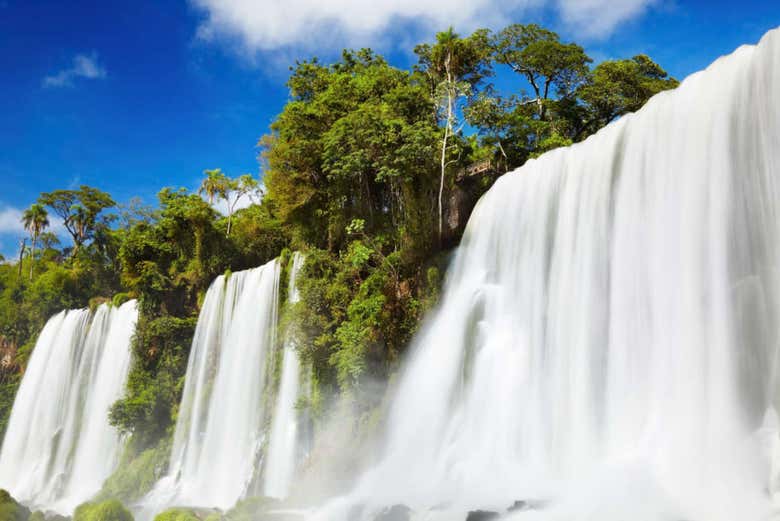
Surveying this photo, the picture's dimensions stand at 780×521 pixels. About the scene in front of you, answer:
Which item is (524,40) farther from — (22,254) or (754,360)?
(22,254)

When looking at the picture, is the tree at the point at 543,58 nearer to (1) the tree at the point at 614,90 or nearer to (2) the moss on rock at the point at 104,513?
(1) the tree at the point at 614,90

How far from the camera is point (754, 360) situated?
783 cm

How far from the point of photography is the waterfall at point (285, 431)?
15992mm

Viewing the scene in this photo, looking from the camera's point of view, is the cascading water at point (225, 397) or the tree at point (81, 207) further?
the tree at point (81, 207)

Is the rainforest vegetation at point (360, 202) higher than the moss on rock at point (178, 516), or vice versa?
the rainforest vegetation at point (360, 202)

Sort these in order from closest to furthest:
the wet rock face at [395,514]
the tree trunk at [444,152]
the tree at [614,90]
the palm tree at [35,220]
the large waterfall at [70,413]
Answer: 1. the wet rock face at [395,514]
2. the tree trunk at [444,152]
3. the tree at [614,90]
4. the large waterfall at [70,413]
5. the palm tree at [35,220]

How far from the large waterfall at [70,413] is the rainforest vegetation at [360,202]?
1947mm

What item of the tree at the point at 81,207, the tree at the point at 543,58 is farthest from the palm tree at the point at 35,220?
the tree at the point at 543,58

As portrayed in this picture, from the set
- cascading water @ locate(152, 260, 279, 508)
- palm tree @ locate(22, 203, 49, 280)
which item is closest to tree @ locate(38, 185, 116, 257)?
palm tree @ locate(22, 203, 49, 280)

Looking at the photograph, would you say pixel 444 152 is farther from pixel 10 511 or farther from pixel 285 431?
pixel 10 511

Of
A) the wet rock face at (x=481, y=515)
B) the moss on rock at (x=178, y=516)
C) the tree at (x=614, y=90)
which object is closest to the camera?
the wet rock face at (x=481, y=515)

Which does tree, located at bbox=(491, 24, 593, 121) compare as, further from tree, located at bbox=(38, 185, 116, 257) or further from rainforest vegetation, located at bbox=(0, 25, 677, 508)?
tree, located at bbox=(38, 185, 116, 257)

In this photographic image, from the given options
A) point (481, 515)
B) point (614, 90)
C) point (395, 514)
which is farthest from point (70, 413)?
point (614, 90)

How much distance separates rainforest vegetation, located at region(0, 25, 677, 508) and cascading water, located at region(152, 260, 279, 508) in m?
1.81
